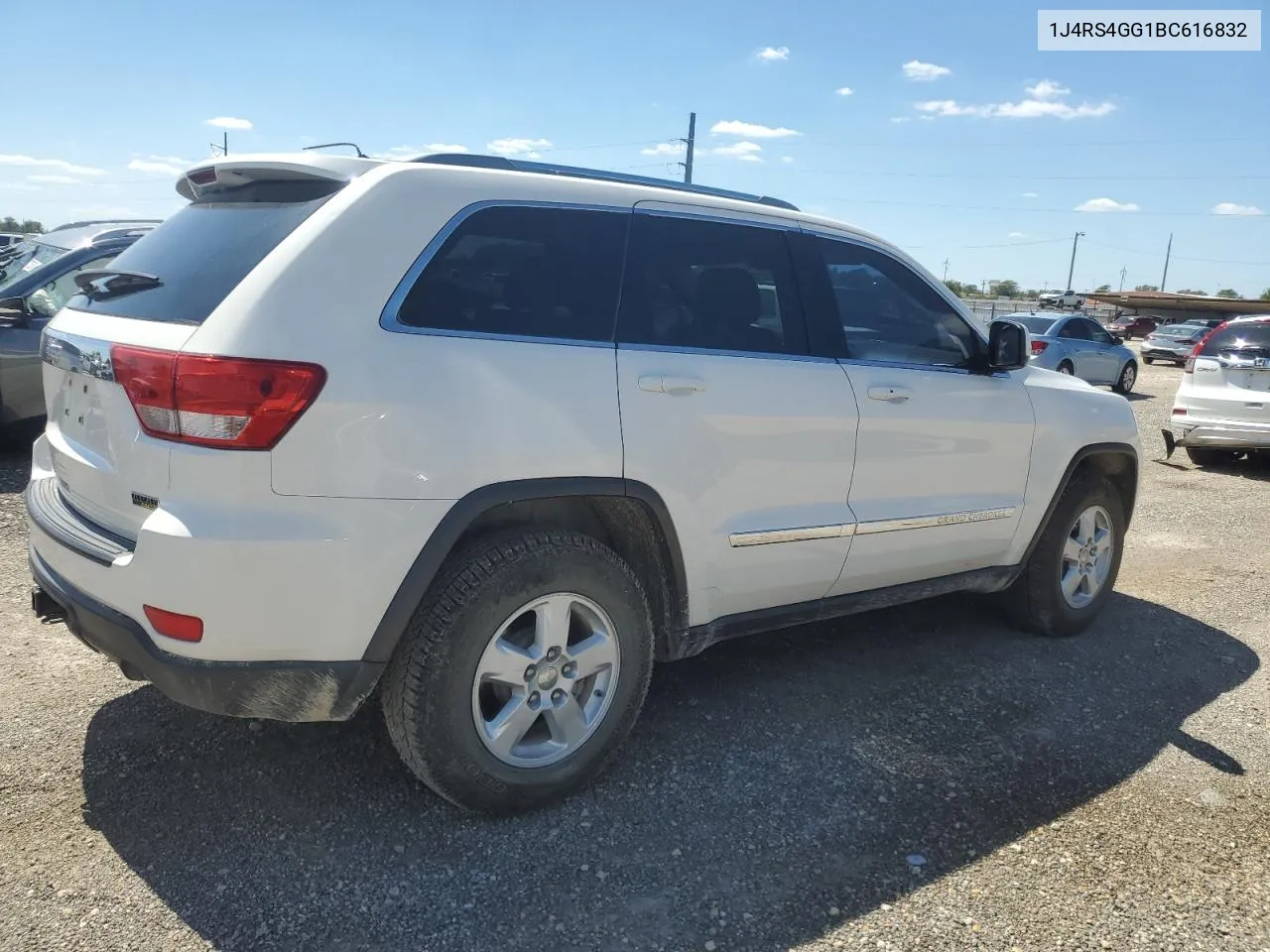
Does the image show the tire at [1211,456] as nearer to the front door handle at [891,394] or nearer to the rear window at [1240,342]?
the rear window at [1240,342]

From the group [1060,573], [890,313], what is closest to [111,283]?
[890,313]

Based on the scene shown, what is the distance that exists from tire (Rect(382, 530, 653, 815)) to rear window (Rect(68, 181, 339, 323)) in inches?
38.9

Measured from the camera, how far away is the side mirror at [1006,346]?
4152mm

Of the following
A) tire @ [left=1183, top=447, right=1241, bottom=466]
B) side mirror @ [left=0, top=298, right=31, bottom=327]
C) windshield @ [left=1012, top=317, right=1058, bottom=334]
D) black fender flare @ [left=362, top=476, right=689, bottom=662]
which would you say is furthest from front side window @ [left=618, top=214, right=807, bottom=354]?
windshield @ [left=1012, top=317, right=1058, bottom=334]

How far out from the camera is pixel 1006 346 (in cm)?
416

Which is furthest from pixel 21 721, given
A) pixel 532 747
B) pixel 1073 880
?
pixel 1073 880

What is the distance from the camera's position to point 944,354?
13.7 feet

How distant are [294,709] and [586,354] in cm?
129

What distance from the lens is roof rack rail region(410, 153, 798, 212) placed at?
2998 millimetres

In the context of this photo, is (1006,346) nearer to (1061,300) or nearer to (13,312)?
(13,312)

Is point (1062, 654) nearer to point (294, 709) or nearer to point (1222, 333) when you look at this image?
Answer: point (294, 709)

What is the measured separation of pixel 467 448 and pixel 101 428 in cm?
101

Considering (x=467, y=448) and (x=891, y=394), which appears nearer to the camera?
(x=467, y=448)

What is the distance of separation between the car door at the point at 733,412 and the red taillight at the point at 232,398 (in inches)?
38.4
